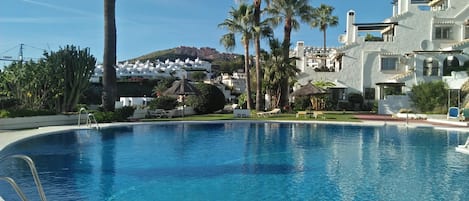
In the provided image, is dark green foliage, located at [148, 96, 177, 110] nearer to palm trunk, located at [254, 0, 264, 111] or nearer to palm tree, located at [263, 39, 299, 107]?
palm trunk, located at [254, 0, 264, 111]

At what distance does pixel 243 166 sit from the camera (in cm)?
1207

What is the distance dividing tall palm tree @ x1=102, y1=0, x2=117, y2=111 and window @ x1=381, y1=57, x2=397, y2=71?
984 inches

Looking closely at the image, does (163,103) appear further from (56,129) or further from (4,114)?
(4,114)

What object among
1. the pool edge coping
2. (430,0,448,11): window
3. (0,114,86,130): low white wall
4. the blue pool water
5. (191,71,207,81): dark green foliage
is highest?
(430,0,448,11): window

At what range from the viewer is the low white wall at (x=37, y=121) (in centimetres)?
2042

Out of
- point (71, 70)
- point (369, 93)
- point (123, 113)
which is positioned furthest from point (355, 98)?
point (71, 70)

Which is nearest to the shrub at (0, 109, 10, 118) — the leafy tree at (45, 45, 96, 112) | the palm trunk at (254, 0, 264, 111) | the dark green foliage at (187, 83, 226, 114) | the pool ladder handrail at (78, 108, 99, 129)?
the pool ladder handrail at (78, 108, 99, 129)

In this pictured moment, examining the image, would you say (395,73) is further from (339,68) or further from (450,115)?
(450,115)

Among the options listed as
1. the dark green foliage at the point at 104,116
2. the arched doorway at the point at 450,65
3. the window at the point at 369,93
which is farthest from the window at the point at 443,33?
the dark green foliage at the point at 104,116

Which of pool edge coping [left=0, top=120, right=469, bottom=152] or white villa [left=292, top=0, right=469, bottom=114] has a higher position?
white villa [left=292, top=0, right=469, bottom=114]

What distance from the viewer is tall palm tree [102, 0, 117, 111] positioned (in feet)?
81.0

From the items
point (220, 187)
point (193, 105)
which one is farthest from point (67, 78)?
point (220, 187)

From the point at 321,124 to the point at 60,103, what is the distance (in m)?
16.8

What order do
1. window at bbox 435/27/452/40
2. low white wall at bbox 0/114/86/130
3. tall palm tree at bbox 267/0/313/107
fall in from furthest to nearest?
1. window at bbox 435/27/452/40
2. tall palm tree at bbox 267/0/313/107
3. low white wall at bbox 0/114/86/130
